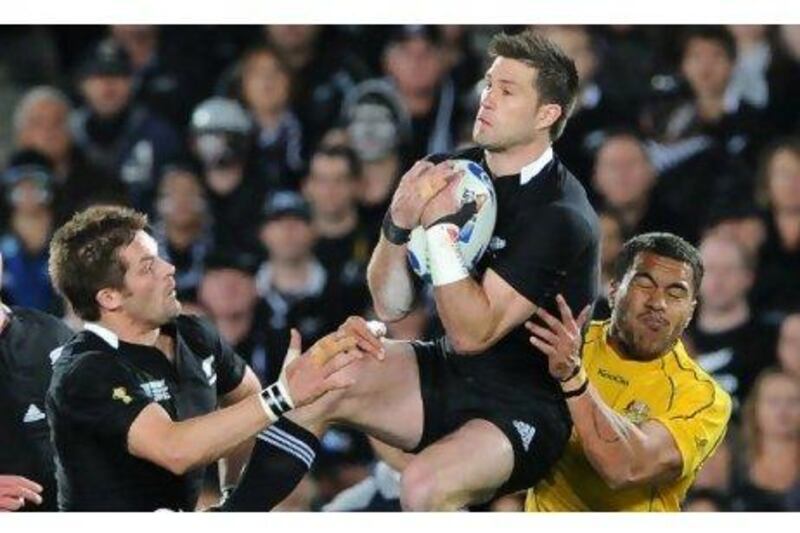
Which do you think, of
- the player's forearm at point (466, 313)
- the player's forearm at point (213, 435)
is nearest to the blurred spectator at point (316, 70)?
the player's forearm at point (466, 313)

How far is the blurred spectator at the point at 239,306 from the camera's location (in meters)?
8.76

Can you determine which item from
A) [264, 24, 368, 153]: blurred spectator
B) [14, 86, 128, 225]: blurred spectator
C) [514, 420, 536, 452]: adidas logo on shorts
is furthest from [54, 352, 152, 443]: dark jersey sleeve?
[264, 24, 368, 153]: blurred spectator

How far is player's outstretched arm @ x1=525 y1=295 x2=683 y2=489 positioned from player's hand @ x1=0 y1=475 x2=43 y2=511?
165cm

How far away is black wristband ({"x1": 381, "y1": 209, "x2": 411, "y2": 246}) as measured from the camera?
582 cm

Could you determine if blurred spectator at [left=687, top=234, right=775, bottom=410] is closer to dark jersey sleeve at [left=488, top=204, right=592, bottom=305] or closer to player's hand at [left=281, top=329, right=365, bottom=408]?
dark jersey sleeve at [left=488, top=204, right=592, bottom=305]

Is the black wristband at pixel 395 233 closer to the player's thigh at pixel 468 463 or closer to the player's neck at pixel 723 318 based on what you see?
the player's thigh at pixel 468 463

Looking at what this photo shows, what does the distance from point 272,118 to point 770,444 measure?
3.30m

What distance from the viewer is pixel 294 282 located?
9133mm

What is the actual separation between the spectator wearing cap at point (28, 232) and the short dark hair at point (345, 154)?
1461 millimetres

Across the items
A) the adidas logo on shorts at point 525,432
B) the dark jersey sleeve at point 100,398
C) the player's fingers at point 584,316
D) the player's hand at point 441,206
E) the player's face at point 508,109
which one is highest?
the player's face at point 508,109

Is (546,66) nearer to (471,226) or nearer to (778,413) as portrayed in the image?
(471,226)

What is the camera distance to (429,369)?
5.89 m
